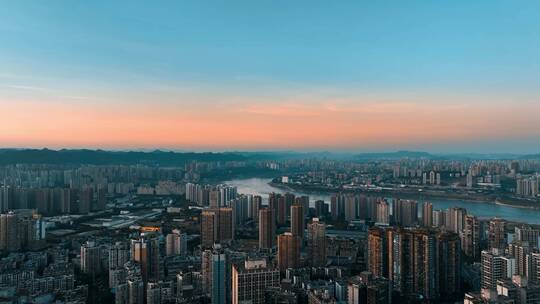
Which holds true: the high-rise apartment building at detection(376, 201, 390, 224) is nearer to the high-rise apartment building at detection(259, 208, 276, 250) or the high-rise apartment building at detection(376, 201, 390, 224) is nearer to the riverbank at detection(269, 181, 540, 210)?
the high-rise apartment building at detection(259, 208, 276, 250)

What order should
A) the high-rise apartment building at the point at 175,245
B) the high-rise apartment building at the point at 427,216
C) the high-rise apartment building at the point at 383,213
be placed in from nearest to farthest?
the high-rise apartment building at the point at 175,245, the high-rise apartment building at the point at 427,216, the high-rise apartment building at the point at 383,213

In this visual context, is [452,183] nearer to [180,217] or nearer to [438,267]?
[180,217]

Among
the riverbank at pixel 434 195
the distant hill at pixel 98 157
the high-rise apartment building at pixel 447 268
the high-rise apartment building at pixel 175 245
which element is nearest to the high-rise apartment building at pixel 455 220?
the high-rise apartment building at pixel 447 268

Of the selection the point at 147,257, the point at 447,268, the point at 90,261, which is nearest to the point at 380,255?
the point at 447,268

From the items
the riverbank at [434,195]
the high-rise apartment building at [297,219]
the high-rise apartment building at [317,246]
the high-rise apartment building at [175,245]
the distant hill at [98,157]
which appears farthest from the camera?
the distant hill at [98,157]

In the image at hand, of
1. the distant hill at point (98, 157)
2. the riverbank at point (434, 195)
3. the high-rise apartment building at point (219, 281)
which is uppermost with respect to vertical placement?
the distant hill at point (98, 157)

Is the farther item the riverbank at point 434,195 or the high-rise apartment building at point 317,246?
the riverbank at point 434,195

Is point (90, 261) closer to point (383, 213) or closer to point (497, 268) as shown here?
point (497, 268)

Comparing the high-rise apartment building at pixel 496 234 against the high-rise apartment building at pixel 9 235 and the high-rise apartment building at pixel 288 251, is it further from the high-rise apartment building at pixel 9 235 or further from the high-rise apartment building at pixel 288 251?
the high-rise apartment building at pixel 9 235

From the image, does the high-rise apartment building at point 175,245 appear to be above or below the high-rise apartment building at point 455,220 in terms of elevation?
below
